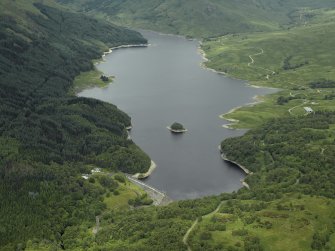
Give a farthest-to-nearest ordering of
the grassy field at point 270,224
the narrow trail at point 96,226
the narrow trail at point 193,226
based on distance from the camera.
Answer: the narrow trail at point 96,226
the narrow trail at point 193,226
the grassy field at point 270,224

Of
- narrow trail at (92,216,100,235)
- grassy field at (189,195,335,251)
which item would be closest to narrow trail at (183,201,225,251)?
grassy field at (189,195,335,251)

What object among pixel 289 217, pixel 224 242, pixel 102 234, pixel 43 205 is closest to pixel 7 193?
pixel 43 205

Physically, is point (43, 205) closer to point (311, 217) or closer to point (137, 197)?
point (137, 197)

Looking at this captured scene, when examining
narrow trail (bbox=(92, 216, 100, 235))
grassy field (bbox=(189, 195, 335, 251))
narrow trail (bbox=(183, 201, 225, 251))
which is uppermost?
grassy field (bbox=(189, 195, 335, 251))

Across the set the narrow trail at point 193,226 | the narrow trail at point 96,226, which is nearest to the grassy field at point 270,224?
the narrow trail at point 193,226

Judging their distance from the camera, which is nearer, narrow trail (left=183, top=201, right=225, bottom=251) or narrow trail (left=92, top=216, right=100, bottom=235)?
narrow trail (left=183, top=201, right=225, bottom=251)

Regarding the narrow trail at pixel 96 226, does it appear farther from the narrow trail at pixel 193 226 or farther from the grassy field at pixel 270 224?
the grassy field at pixel 270 224

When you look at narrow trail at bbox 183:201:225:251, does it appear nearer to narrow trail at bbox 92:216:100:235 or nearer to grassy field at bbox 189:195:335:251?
grassy field at bbox 189:195:335:251

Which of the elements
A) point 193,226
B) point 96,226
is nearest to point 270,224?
point 193,226

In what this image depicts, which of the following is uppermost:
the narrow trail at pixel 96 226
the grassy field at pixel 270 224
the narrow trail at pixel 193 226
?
the grassy field at pixel 270 224
